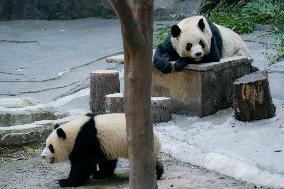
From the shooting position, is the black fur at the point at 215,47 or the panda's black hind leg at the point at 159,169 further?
the black fur at the point at 215,47

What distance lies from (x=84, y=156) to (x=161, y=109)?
1.79 metres

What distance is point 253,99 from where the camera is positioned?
21.0 feet

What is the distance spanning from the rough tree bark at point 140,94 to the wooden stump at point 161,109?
9.94 feet

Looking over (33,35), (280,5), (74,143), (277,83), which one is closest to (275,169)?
(74,143)

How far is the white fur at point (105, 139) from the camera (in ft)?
16.7

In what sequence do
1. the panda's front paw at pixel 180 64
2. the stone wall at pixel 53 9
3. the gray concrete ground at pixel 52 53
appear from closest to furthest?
the panda's front paw at pixel 180 64, the gray concrete ground at pixel 52 53, the stone wall at pixel 53 9

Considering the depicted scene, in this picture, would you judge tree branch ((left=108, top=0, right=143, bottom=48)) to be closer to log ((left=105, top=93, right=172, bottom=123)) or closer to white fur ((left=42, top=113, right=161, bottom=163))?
white fur ((left=42, top=113, right=161, bottom=163))

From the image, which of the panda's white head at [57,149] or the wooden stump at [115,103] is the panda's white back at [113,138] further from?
the wooden stump at [115,103]

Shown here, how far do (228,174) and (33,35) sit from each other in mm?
8479

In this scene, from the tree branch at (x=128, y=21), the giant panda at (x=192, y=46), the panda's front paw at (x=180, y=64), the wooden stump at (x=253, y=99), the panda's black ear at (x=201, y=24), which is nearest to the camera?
the tree branch at (x=128, y=21)

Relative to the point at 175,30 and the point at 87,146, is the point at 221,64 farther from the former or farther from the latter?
the point at 87,146

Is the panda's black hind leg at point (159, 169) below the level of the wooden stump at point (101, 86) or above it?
below

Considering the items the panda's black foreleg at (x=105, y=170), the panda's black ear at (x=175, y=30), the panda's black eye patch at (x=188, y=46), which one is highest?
the panda's black ear at (x=175, y=30)

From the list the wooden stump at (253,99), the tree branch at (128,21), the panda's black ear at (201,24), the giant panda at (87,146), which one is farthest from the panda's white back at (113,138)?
the panda's black ear at (201,24)
